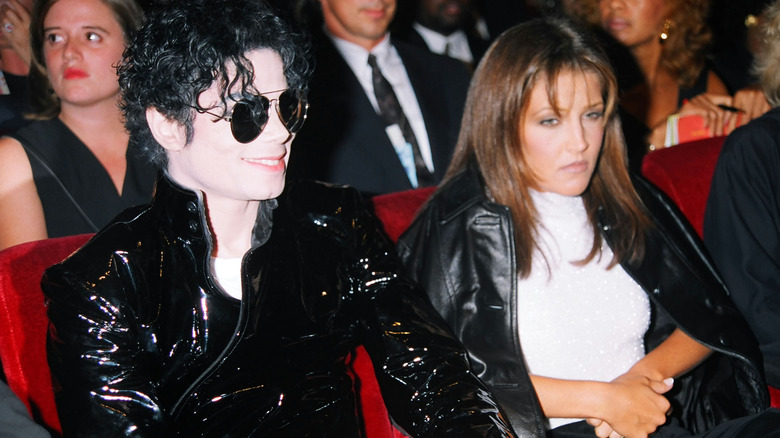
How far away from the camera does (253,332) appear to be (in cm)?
129

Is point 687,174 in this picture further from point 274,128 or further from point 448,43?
point 448,43

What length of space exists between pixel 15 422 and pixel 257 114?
62 cm

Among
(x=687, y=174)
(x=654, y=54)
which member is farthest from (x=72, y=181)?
(x=654, y=54)

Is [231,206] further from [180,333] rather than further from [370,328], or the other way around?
[370,328]

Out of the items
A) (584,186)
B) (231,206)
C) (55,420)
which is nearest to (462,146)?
(584,186)

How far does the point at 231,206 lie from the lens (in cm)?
130

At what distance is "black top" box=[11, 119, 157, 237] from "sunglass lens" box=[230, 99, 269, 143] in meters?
0.62

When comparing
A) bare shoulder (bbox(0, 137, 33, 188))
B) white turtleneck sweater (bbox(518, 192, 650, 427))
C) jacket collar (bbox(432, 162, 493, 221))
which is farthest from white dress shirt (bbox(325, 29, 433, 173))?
bare shoulder (bbox(0, 137, 33, 188))

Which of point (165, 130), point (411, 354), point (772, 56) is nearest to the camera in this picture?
point (165, 130)

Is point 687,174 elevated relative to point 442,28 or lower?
lower

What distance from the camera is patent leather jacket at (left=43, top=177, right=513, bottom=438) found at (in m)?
1.16

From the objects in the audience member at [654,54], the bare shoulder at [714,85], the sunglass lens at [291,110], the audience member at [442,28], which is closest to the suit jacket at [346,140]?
the sunglass lens at [291,110]

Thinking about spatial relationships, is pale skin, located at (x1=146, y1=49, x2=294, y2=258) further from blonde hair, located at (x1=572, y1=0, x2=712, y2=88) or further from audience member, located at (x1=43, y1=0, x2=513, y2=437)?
blonde hair, located at (x1=572, y1=0, x2=712, y2=88)

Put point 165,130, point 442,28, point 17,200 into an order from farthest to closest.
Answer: point 442,28 < point 17,200 < point 165,130
